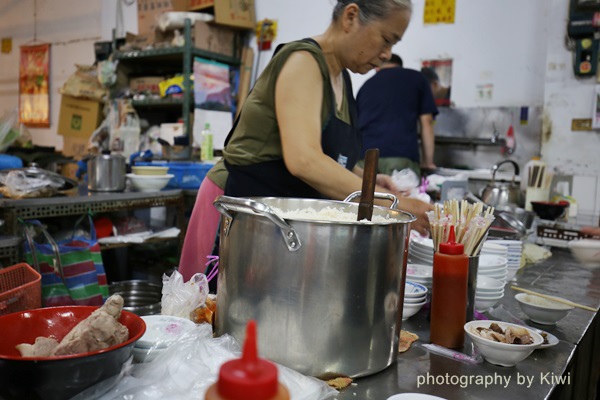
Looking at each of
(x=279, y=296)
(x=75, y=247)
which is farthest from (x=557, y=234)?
(x=75, y=247)

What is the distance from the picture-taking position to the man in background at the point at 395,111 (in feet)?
13.1

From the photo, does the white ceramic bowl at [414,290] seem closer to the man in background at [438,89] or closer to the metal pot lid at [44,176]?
the metal pot lid at [44,176]

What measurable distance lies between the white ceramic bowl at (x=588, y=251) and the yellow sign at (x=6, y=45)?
8.45 meters

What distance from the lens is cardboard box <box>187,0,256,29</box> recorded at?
498 centimetres

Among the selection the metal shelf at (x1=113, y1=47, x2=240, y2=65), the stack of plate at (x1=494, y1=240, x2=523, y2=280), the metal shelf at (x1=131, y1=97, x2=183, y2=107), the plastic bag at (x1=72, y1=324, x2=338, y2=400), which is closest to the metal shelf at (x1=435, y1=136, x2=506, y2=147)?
the metal shelf at (x1=113, y1=47, x2=240, y2=65)

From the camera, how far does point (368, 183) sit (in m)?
0.97

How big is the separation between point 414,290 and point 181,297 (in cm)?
61

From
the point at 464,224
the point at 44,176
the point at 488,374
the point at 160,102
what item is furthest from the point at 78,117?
the point at 488,374

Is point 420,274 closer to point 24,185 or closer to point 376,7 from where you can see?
point 376,7

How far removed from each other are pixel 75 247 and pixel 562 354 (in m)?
2.43

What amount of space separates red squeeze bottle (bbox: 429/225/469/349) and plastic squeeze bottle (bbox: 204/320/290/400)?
682 mm

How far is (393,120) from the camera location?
13.3 feet

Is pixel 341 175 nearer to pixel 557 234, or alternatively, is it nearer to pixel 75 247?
pixel 557 234

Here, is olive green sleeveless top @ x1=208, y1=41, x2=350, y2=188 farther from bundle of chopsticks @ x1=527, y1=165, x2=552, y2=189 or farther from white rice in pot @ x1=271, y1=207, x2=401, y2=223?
bundle of chopsticks @ x1=527, y1=165, x2=552, y2=189
